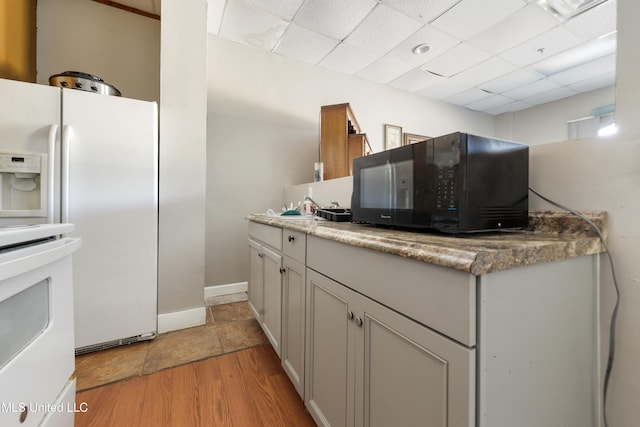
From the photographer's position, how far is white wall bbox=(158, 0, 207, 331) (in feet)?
6.41

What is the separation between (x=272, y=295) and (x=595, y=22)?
3.85 m

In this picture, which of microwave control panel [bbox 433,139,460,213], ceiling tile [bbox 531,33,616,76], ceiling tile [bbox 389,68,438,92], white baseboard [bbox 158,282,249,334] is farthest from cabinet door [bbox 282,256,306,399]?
ceiling tile [bbox 531,33,616,76]

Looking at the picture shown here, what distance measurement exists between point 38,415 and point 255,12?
2868 mm

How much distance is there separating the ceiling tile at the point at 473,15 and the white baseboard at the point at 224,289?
322 cm

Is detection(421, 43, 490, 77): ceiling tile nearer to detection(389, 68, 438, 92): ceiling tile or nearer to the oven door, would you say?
detection(389, 68, 438, 92): ceiling tile

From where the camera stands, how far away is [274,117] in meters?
3.00

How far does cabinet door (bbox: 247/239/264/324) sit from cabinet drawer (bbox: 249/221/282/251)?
7cm

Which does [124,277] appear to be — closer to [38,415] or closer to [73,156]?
[73,156]

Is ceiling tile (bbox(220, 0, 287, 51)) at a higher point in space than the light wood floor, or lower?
higher

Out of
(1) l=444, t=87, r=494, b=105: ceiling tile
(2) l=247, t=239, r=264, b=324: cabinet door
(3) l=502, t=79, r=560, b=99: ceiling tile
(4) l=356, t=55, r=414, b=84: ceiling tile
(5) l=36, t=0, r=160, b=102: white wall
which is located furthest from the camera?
(1) l=444, t=87, r=494, b=105: ceiling tile

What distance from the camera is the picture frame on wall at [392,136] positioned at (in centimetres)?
387

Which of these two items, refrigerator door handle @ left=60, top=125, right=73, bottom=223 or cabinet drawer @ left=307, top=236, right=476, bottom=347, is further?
refrigerator door handle @ left=60, top=125, right=73, bottom=223

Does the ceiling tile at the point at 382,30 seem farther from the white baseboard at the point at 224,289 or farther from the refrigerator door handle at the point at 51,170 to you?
the white baseboard at the point at 224,289

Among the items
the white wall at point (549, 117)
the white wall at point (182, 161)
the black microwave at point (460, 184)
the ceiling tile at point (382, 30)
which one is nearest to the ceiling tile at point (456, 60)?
the ceiling tile at point (382, 30)
